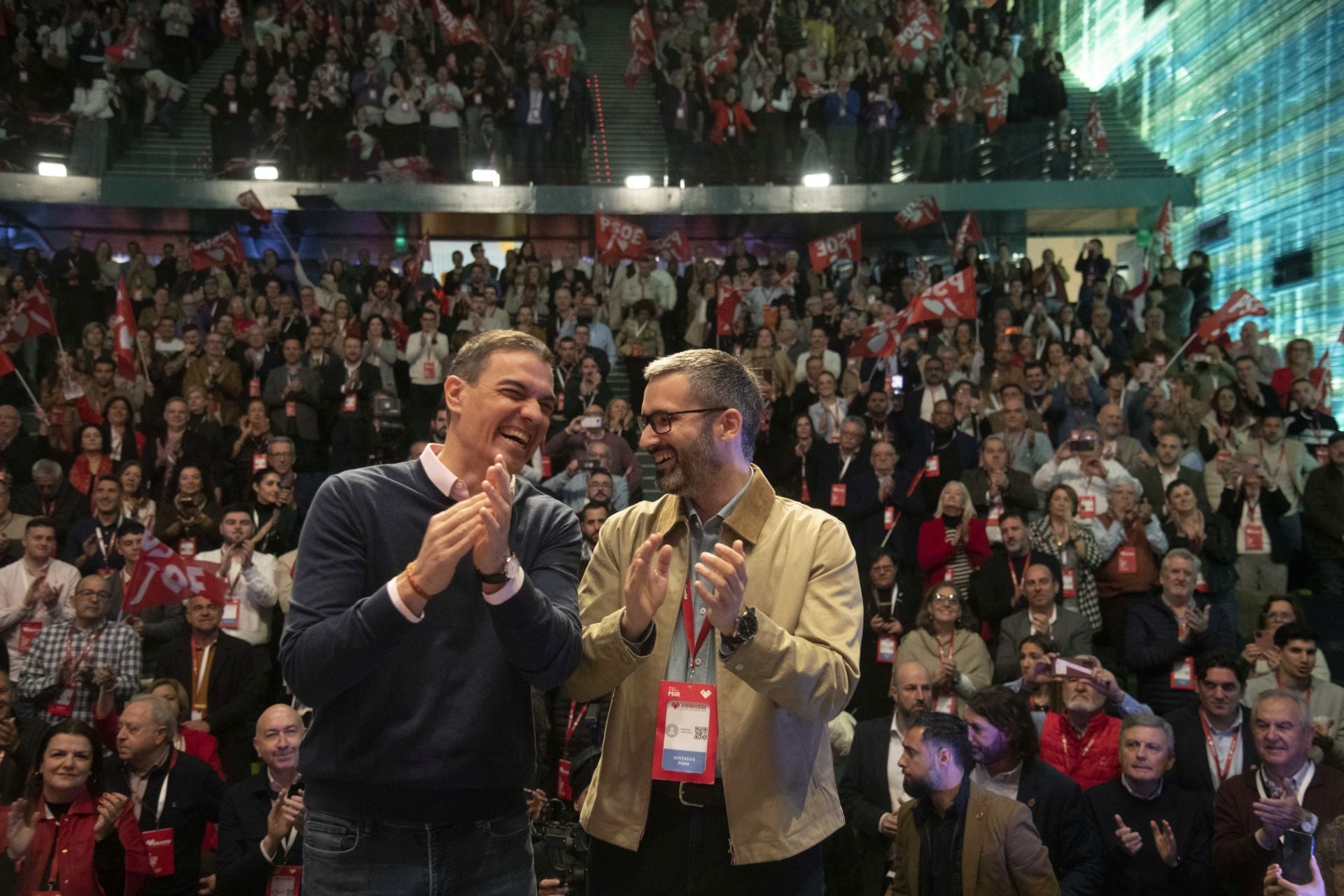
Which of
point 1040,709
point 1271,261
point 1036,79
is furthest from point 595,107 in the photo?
point 1040,709

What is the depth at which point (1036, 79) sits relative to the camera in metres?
17.7

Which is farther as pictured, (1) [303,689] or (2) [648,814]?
(2) [648,814]

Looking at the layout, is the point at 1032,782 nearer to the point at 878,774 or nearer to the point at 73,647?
the point at 878,774

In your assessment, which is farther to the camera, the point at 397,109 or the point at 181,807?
the point at 397,109

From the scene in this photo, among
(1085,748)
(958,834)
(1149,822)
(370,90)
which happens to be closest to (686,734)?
(958,834)

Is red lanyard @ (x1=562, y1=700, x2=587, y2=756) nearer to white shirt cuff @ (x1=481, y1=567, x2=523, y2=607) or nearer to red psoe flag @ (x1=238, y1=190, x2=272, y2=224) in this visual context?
white shirt cuff @ (x1=481, y1=567, x2=523, y2=607)

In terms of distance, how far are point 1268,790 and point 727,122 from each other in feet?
43.0

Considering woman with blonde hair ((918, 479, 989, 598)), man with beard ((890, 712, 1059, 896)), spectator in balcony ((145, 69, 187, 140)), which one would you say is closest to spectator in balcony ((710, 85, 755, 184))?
spectator in balcony ((145, 69, 187, 140))

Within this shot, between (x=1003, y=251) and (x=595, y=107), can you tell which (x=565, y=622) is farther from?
(x=595, y=107)

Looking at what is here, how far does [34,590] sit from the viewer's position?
7.25 m

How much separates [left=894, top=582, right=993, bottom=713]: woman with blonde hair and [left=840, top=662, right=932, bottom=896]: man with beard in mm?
547

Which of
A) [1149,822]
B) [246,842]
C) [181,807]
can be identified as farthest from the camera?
[181,807]

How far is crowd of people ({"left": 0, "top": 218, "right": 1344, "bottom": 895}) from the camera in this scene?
204 inches

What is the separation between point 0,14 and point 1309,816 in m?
17.7
